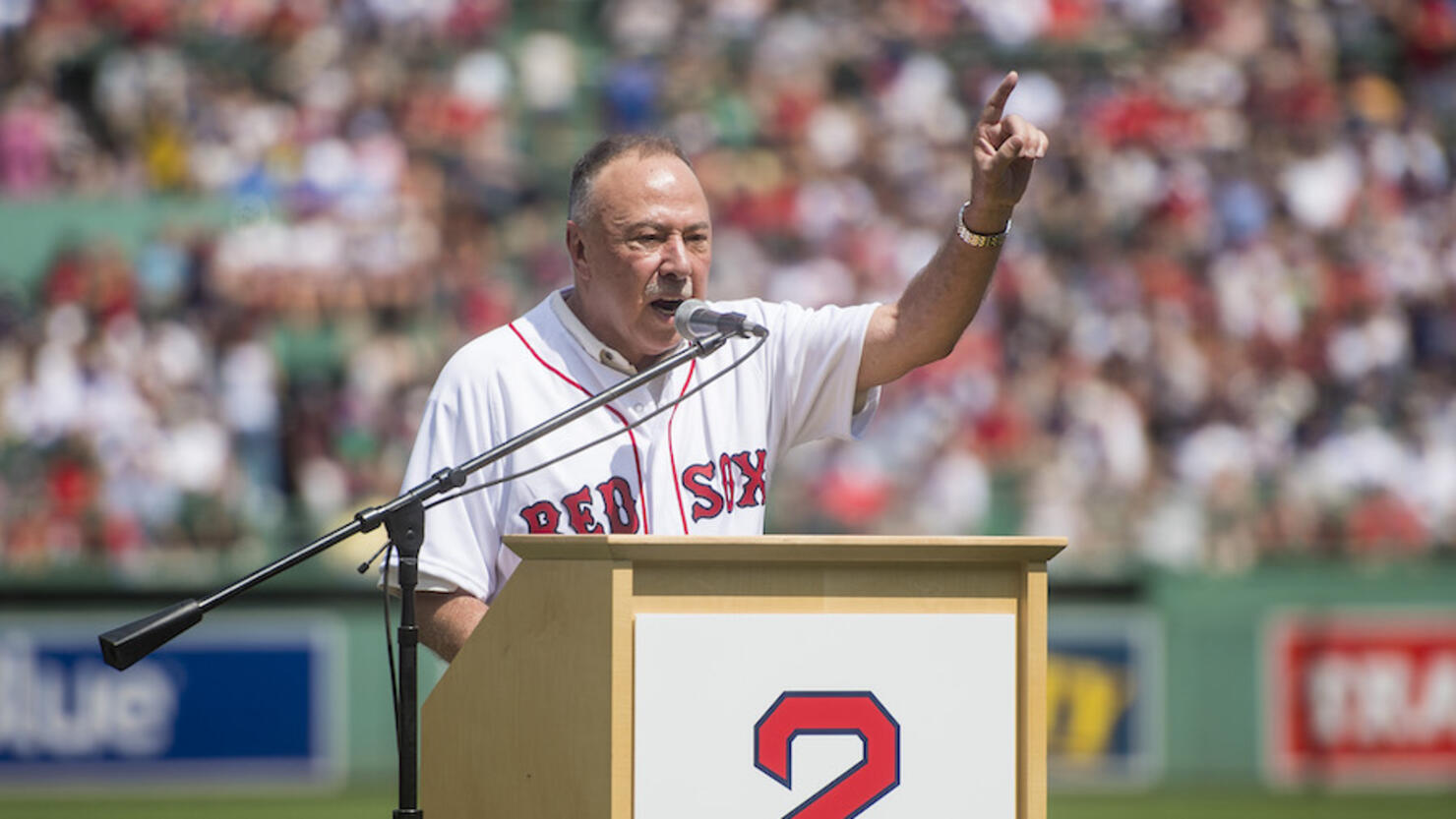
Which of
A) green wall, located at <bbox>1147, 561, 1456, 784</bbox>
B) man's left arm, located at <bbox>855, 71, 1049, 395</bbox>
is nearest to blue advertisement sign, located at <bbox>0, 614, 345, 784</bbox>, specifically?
green wall, located at <bbox>1147, 561, 1456, 784</bbox>

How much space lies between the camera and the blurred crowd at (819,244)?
13.0 m

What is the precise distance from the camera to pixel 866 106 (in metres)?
17.4

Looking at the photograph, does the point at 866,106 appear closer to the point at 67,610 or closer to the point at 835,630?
the point at 67,610

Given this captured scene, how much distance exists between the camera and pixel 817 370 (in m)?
4.58

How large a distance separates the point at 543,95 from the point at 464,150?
1061mm

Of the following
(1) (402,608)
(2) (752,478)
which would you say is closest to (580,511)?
(2) (752,478)

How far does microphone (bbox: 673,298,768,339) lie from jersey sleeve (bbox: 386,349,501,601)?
0.59 metres

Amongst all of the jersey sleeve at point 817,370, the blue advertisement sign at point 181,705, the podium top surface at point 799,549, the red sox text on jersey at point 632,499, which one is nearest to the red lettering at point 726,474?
the red sox text on jersey at point 632,499

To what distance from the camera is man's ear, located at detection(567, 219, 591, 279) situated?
454 centimetres

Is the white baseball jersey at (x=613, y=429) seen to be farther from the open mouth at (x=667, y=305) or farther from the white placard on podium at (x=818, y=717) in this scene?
the white placard on podium at (x=818, y=717)

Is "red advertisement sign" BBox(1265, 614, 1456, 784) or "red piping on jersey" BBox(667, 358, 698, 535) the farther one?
"red advertisement sign" BBox(1265, 614, 1456, 784)

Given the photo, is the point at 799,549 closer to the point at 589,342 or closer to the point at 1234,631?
the point at 589,342

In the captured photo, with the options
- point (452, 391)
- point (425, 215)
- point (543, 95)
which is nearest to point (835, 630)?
point (452, 391)

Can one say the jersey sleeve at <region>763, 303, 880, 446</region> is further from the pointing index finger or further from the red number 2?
the red number 2
